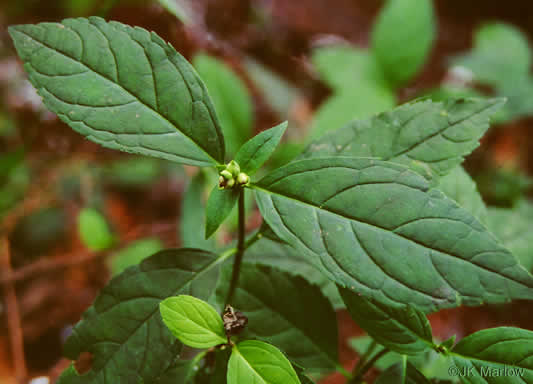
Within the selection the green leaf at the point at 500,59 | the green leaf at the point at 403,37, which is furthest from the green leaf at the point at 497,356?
the green leaf at the point at 500,59

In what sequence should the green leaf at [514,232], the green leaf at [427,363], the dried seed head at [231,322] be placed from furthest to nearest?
the green leaf at [514,232]
the green leaf at [427,363]
the dried seed head at [231,322]

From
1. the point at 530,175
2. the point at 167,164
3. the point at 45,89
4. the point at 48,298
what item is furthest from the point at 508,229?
the point at 48,298

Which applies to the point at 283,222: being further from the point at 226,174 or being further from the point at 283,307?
the point at 283,307

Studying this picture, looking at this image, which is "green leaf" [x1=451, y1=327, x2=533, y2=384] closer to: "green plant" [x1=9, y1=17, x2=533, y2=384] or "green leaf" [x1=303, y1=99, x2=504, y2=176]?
"green plant" [x1=9, y1=17, x2=533, y2=384]

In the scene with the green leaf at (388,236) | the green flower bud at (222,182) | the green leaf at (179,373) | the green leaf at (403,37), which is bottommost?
the green leaf at (179,373)

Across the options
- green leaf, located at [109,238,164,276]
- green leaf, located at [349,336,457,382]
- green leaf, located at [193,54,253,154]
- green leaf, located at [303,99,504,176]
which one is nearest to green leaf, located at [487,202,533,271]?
green leaf, located at [349,336,457,382]

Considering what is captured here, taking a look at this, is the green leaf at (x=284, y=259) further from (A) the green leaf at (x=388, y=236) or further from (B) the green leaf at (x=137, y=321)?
(A) the green leaf at (x=388, y=236)

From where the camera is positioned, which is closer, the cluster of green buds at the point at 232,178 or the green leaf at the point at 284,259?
the cluster of green buds at the point at 232,178

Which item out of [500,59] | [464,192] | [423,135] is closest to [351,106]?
[500,59]

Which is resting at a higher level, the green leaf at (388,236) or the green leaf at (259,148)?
the green leaf at (259,148)
